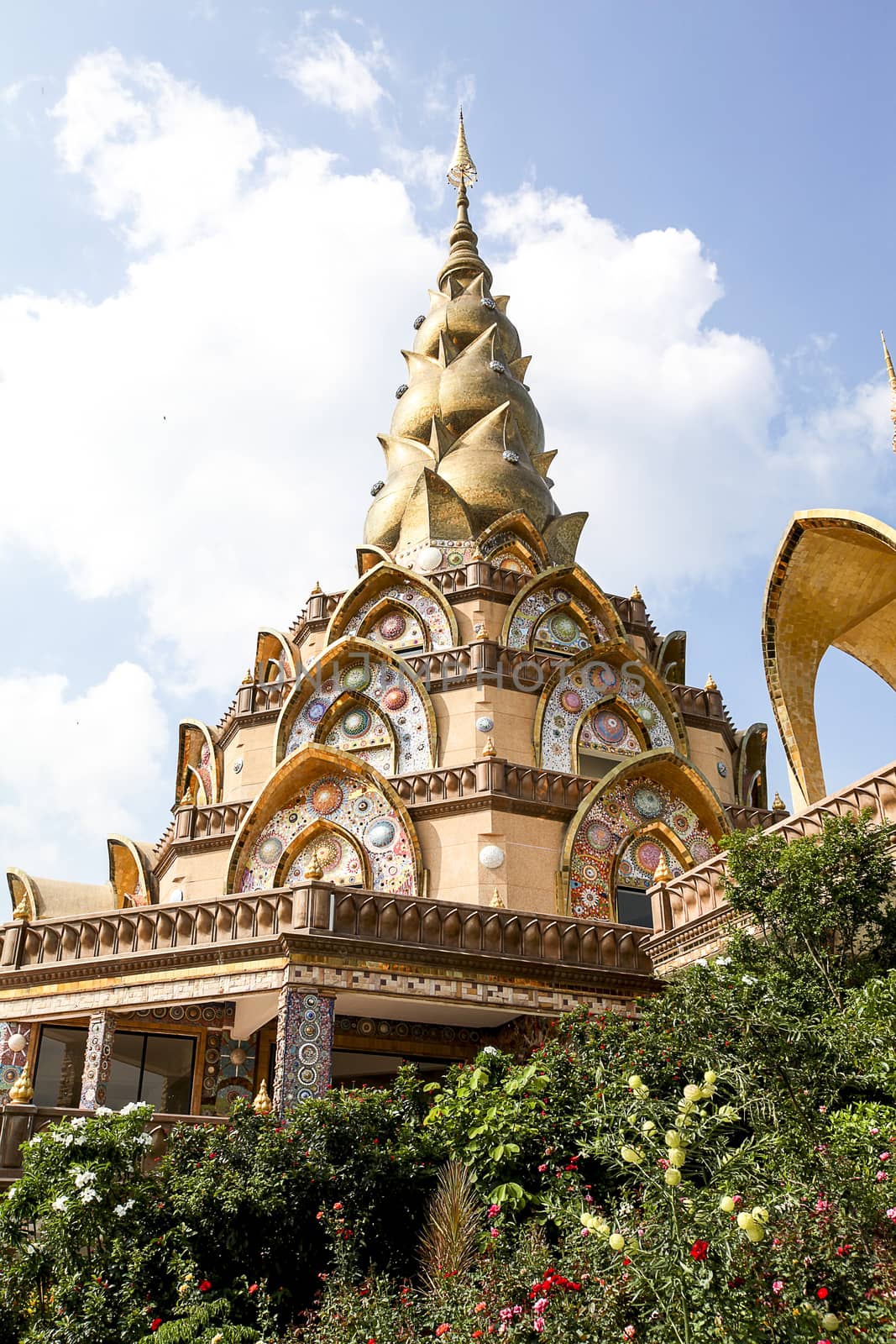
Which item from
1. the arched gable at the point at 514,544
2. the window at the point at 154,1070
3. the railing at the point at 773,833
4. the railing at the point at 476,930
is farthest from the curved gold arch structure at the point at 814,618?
the arched gable at the point at 514,544

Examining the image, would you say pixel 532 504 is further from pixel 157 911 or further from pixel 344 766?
pixel 157 911

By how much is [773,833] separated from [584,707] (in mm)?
9908

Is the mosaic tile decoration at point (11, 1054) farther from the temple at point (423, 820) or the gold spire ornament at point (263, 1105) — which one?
the gold spire ornament at point (263, 1105)

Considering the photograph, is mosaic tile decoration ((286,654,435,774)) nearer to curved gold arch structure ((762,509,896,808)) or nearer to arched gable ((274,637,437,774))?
arched gable ((274,637,437,774))

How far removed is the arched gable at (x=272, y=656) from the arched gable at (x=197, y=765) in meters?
1.88

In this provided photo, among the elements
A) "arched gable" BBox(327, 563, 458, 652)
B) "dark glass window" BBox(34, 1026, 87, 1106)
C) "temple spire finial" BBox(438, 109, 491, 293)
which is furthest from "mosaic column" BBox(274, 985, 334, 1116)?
"temple spire finial" BBox(438, 109, 491, 293)

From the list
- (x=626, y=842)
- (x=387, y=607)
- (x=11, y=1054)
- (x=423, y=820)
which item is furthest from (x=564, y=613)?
(x=11, y=1054)

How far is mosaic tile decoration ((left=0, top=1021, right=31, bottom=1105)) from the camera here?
15.7 metres

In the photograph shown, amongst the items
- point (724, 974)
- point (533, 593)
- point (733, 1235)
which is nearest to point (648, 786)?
point (533, 593)

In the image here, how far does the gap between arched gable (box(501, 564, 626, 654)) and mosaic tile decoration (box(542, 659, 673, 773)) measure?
33.5 inches

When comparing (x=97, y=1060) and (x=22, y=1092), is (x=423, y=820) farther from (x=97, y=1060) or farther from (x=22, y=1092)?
(x=22, y=1092)

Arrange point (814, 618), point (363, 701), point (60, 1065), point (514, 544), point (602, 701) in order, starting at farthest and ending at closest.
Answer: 1. point (514, 544)
2. point (602, 701)
3. point (363, 701)
4. point (60, 1065)
5. point (814, 618)

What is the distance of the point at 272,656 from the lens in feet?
87.9

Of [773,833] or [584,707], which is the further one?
[584,707]
